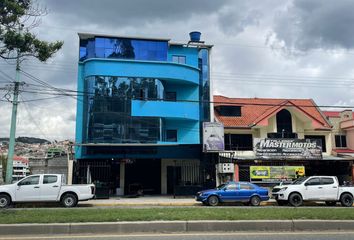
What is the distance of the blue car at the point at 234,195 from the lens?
77.0ft

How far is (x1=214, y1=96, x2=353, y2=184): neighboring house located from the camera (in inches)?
1276

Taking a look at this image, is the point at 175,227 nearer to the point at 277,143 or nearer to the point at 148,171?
the point at 277,143

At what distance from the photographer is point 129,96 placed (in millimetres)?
32781

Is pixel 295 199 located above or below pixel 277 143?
below

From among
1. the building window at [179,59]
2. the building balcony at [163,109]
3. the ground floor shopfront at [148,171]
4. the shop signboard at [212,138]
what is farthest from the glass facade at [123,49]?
the ground floor shopfront at [148,171]

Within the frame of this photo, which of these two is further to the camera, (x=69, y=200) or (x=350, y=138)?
(x=350, y=138)

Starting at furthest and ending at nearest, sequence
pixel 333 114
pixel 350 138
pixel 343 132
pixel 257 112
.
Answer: pixel 333 114
pixel 343 132
pixel 350 138
pixel 257 112

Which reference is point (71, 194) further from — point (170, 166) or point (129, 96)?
point (170, 166)

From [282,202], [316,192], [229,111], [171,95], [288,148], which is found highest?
[171,95]

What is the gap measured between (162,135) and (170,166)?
359 cm

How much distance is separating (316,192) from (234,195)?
15.1 ft

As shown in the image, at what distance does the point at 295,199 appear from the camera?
23156mm

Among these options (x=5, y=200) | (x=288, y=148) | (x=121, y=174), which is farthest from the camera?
(x=121, y=174)

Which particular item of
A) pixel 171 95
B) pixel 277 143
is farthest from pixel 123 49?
pixel 277 143
